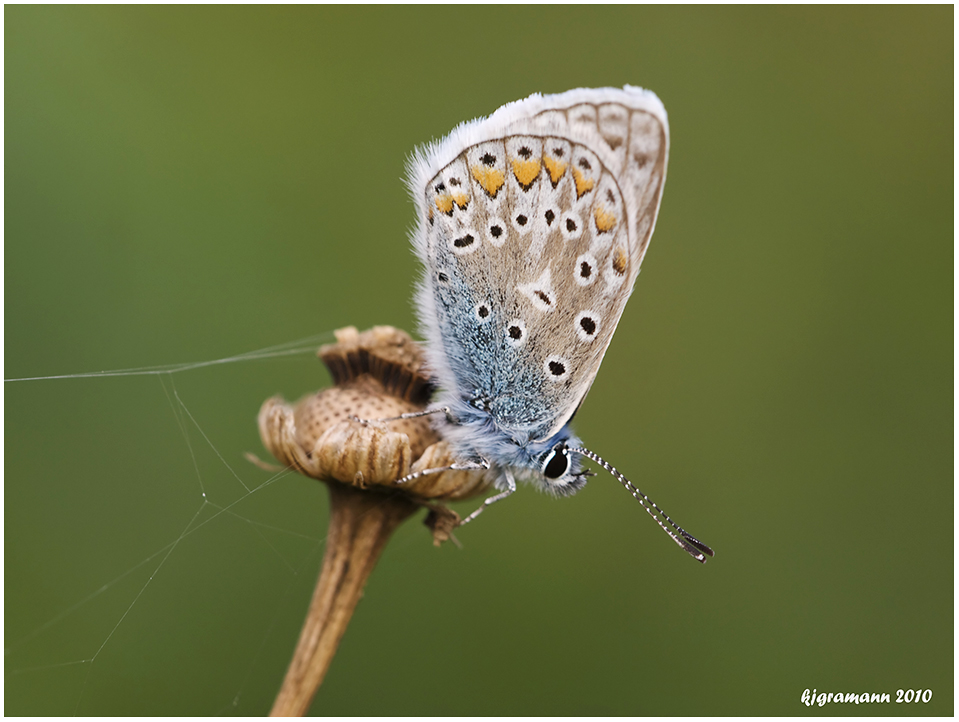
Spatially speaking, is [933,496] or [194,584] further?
[933,496]

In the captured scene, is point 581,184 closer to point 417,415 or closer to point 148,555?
point 417,415

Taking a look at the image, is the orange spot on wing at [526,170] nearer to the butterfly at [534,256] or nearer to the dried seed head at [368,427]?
the butterfly at [534,256]

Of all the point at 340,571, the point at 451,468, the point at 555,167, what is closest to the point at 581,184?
the point at 555,167

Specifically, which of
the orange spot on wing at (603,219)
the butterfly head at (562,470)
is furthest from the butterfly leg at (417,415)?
the orange spot on wing at (603,219)

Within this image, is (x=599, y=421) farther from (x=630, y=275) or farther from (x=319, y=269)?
(x=630, y=275)

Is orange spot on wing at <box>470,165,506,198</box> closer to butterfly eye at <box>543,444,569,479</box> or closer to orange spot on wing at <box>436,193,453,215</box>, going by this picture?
orange spot on wing at <box>436,193,453,215</box>

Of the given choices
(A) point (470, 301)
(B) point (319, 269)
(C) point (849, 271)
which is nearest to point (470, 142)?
(A) point (470, 301)

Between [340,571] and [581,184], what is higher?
[581,184]
